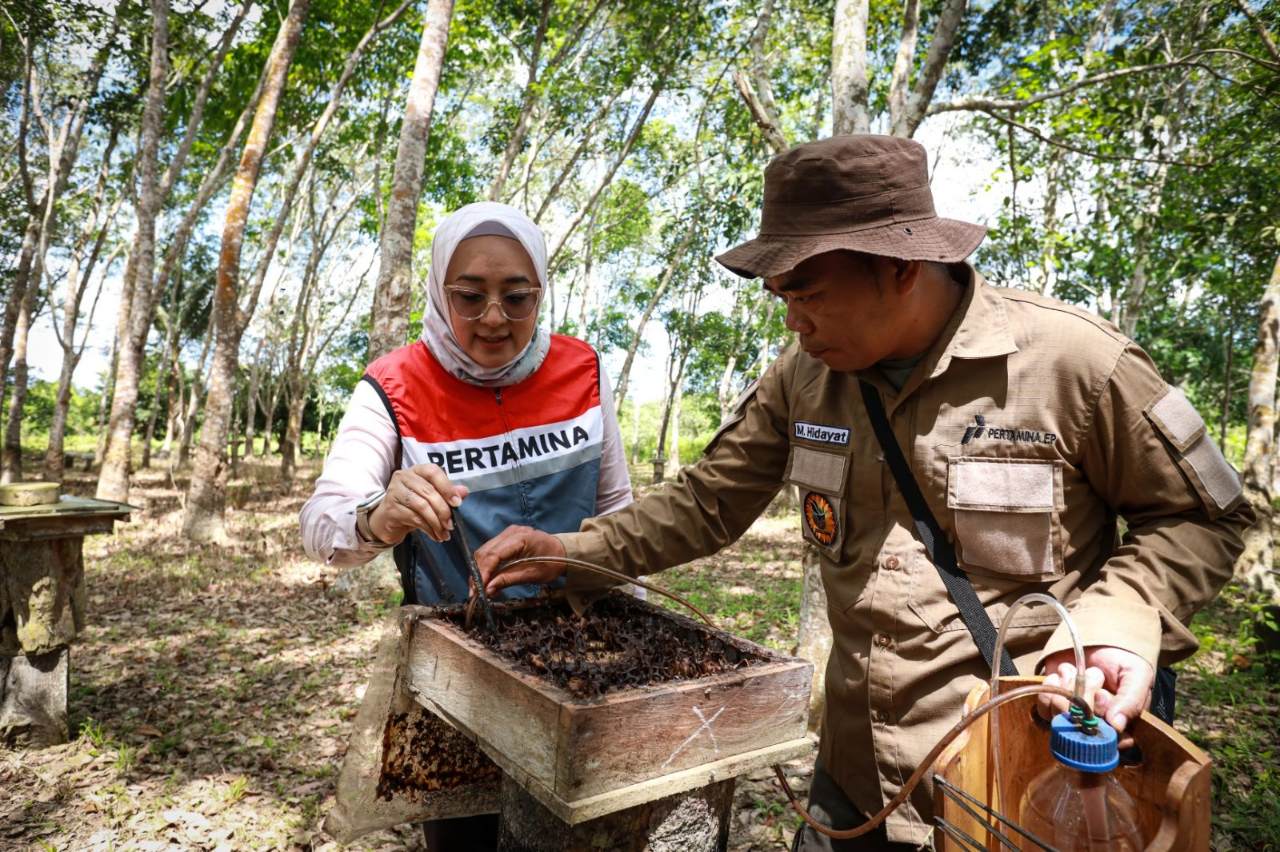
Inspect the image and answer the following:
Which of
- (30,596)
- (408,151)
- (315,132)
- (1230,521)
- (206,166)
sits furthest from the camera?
(206,166)

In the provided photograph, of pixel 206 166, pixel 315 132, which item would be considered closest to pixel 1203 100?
pixel 315 132

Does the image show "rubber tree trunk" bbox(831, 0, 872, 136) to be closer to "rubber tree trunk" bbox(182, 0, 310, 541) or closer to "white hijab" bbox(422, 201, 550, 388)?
"white hijab" bbox(422, 201, 550, 388)

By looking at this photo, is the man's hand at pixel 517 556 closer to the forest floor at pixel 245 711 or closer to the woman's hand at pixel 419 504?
the woman's hand at pixel 419 504

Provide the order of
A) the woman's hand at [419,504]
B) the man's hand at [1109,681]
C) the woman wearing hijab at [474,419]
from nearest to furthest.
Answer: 1. the man's hand at [1109,681]
2. the woman's hand at [419,504]
3. the woman wearing hijab at [474,419]

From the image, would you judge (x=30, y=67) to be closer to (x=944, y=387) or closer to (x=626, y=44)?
(x=626, y=44)

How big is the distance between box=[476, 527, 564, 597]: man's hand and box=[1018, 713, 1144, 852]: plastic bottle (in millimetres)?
1328

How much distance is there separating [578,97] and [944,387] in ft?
49.8

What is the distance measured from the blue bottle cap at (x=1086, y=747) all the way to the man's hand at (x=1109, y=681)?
14 centimetres

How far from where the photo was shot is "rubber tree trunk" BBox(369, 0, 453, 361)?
7.53 m

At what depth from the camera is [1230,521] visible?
65.2 inches

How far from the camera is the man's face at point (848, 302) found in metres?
1.82

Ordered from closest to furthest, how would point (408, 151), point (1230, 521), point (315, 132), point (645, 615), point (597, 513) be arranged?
1. point (1230, 521)
2. point (645, 615)
3. point (597, 513)
4. point (408, 151)
5. point (315, 132)

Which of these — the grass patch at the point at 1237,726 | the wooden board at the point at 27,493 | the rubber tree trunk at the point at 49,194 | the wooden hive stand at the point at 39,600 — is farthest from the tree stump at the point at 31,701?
the rubber tree trunk at the point at 49,194

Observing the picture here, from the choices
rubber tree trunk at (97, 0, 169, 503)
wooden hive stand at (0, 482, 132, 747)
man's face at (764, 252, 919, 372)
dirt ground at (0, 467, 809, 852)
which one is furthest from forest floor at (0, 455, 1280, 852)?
man's face at (764, 252, 919, 372)
